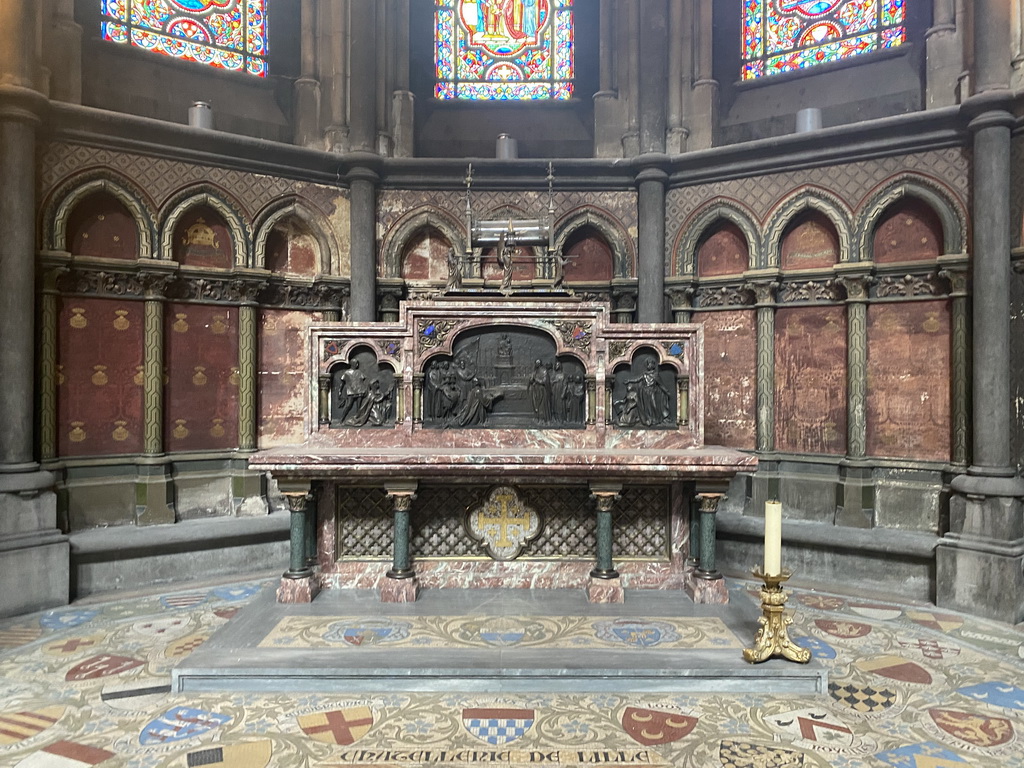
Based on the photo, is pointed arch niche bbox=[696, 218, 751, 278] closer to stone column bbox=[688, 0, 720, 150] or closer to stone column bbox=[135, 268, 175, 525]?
stone column bbox=[688, 0, 720, 150]

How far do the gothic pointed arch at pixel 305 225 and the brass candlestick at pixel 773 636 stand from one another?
6.34m

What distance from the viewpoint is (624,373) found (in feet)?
20.9

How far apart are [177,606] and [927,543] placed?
7.47 metres

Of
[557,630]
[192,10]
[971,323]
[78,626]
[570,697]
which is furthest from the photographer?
[192,10]

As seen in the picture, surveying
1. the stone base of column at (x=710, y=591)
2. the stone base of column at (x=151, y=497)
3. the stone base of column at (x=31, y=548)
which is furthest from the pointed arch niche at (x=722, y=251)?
the stone base of column at (x=31, y=548)

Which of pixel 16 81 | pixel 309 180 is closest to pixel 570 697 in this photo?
pixel 309 180

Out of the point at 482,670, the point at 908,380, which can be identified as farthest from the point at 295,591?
the point at 908,380

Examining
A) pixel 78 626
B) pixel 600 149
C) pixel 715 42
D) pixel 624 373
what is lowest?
pixel 78 626

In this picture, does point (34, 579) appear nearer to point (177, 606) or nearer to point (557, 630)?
point (177, 606)

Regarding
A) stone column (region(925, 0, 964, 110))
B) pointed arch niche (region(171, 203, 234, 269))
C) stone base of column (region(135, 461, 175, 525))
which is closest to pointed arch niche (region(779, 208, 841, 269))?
stone column (region(925, 0, 964, 110))

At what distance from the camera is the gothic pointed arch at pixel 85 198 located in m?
6.97

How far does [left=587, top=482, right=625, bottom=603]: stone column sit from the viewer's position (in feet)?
19.2

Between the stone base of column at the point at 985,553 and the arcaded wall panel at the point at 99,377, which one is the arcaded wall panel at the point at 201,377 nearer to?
the arcaded wall panel at the point at 99,377

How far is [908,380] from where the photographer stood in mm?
7430
